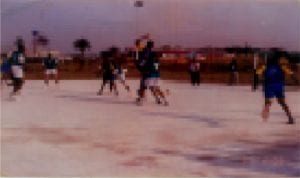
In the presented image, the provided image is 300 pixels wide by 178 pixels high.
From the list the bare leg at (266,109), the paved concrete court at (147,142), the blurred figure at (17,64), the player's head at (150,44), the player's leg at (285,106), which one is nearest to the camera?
the paved concrete court at (147,142)

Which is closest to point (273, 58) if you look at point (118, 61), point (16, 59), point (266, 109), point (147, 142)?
point (266, 109)

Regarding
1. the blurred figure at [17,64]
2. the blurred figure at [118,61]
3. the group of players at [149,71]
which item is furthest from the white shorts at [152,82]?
the blurred figure at [118,61]

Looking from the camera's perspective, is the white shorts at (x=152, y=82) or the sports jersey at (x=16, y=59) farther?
the sports jersey at (x=16, y=59)

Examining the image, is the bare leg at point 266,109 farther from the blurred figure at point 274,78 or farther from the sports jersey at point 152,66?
the sports jersey at point 152,66

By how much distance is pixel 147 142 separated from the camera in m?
11.3

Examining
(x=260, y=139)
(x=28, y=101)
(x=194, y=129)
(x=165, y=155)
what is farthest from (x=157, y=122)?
(x=28, y=101)

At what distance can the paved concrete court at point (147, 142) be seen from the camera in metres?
8.93

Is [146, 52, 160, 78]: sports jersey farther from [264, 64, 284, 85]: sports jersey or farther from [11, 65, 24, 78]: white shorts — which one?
[11, 65, 24, 78]: white shorts

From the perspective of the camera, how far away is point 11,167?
8.97m

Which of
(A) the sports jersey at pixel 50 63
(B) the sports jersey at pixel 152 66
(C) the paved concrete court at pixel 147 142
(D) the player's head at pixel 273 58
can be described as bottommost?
(C) the paved concrete court at pixel 147 142

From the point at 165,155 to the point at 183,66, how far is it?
59.4 m

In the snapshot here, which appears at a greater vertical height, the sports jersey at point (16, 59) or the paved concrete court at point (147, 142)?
the sports jersey at point (16, 59)

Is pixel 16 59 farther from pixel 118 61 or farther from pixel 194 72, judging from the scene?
pixel 194 72

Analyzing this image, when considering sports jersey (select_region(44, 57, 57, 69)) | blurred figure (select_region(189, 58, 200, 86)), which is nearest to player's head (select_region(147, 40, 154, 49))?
sports jersey (select_region(44, 57, 57, 69))
